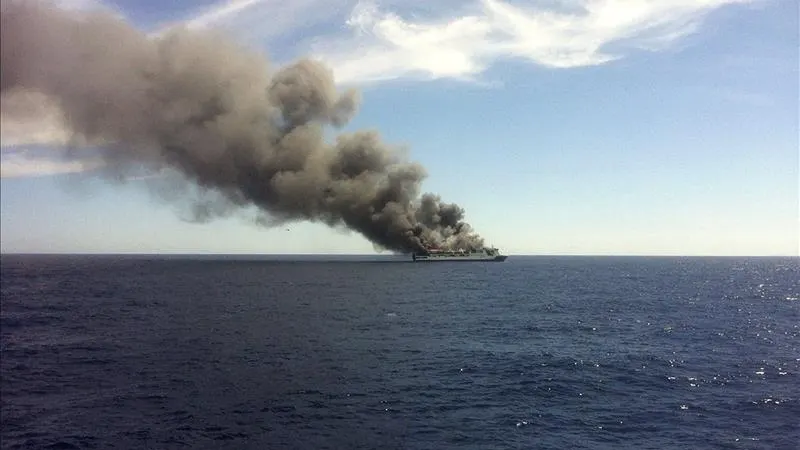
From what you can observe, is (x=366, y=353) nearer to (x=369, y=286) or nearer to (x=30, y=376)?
(x=30, y=376)

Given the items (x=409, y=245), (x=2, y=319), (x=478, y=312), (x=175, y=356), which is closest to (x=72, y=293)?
(x=2, y=319)

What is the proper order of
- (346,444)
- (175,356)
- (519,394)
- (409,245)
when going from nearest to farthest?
(346,444) → (519,394) → (175,356) → (409,245)

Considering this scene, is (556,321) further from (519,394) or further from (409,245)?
(409,245)

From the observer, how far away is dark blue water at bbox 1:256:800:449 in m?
25.5

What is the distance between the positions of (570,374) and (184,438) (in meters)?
26.8

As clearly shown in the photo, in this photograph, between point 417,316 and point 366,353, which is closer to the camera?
point 366,353

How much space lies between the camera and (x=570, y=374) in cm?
3819

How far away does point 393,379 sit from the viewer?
35406mm

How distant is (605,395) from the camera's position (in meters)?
33.1

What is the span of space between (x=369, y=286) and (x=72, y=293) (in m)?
56.8

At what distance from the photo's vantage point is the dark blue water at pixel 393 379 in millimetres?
25516

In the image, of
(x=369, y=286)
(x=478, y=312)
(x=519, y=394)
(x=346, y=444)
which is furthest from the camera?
(x=369, y=286)

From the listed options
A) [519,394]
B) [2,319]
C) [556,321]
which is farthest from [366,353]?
[2,319]

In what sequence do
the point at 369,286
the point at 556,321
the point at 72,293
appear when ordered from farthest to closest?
the point at 369,286, the point at 72,293, the point at 556,321
